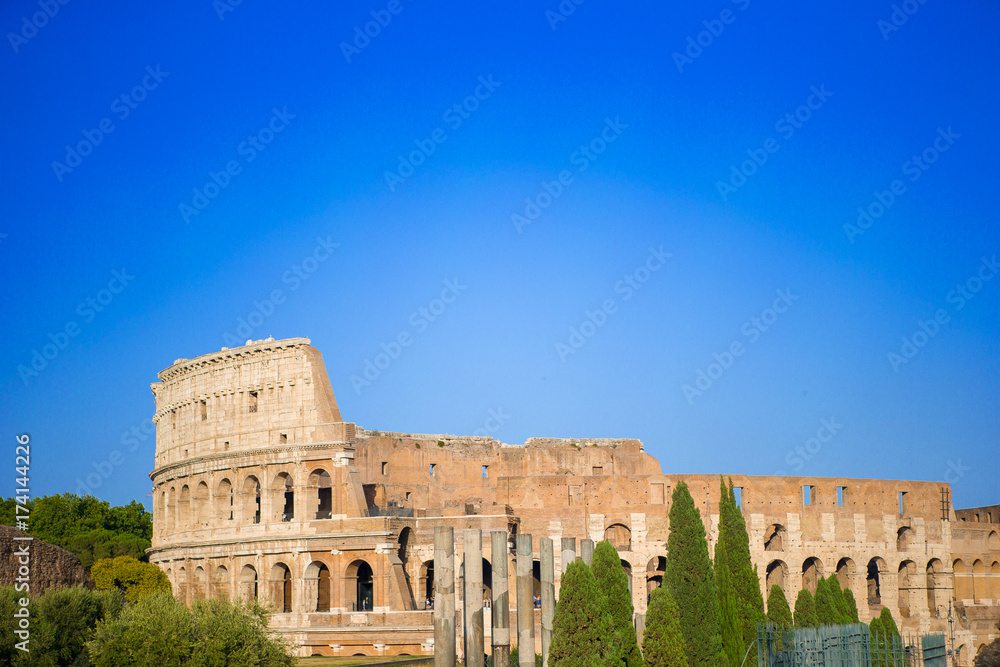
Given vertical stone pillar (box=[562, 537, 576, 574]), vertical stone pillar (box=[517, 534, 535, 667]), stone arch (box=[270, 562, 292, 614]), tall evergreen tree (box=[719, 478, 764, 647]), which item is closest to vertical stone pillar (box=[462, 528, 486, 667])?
vertical stone pillar (box=[517, 534, 535, 667])

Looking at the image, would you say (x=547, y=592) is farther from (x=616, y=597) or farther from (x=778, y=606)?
(x=778, y=606)

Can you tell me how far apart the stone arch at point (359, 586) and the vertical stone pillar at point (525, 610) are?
13.0 meters

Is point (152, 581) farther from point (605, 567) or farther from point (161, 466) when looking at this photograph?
point (605, 567)

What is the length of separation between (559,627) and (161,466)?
32.6 metres

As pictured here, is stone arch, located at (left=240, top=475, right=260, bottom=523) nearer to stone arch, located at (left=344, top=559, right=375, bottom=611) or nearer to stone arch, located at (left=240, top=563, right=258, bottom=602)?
stone arch, located at (left=240, top=563, right=258, bottom=602)

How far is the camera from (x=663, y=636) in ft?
86.8

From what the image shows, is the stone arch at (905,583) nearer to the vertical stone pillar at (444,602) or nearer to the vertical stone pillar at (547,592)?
the vertical stone pillar at (547,592)

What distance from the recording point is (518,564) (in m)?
30.7

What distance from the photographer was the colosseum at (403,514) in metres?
43.0

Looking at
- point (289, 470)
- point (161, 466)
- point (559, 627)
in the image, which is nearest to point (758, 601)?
point (559, 627)

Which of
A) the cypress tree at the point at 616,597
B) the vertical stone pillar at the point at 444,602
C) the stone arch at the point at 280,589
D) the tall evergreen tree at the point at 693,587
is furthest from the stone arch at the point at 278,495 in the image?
the cypress tree at the point at 616,597

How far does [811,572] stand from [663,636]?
24.3 meters

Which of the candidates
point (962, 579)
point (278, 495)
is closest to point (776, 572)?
point (962, 579)

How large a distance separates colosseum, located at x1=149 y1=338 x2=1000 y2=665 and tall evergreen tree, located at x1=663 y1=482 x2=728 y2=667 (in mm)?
12074
